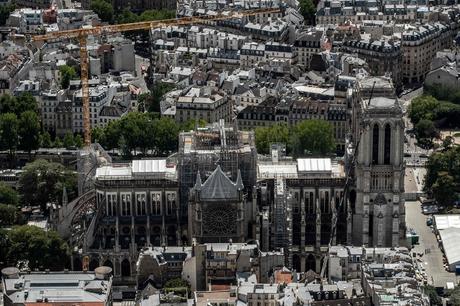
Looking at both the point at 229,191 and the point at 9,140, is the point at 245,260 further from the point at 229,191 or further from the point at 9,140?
the point at 9,140

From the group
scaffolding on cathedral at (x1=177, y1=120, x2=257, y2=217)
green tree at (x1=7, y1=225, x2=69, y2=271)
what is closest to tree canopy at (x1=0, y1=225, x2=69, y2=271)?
green tree at (x1=7, y1=225, x2=69, y2=271)

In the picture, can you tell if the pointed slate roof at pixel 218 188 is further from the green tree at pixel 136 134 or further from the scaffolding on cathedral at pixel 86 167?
the green tree at pixel 136 134

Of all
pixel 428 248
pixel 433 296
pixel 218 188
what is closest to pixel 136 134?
pixel 218 188

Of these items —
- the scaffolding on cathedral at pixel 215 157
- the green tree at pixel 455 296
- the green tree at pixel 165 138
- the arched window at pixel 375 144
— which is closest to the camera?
the green tree at pixel 455 296

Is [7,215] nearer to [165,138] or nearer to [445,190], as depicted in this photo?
[165,138]

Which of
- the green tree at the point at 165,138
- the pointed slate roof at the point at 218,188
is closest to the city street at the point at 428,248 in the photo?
the pointed slate roof at the point at 218,188

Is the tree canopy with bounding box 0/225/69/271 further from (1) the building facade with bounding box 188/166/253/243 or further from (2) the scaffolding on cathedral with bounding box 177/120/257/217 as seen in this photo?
(2) the scaffolding on cathedral with bounding box 177/120/257/217
